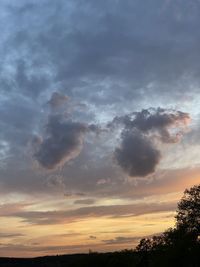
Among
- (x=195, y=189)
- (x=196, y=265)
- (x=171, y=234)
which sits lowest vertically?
(x=196, y=265)

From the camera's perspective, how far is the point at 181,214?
91562 millimetres

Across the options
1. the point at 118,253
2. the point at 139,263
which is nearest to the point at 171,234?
the point at 139,263

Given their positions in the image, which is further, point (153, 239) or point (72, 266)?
point (72, 266)

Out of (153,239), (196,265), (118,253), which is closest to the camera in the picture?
(196,265)

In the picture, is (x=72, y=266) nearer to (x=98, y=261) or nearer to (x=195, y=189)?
(x=98, y=261)

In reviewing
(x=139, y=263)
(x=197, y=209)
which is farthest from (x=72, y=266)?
(x=197, y=209)

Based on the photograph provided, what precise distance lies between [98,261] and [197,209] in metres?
→ 67.3

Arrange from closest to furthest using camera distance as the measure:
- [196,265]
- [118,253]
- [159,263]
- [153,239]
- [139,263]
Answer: [196,265] < [159,263] < [153,239] < [139,263] < [118,253]

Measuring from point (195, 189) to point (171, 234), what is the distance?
374 inches

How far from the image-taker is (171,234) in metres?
95.2

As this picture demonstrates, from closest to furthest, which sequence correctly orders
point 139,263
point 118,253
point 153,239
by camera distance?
point 153,239 < point 139,263 < point 118,253

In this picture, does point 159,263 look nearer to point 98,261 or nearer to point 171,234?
point 171,234

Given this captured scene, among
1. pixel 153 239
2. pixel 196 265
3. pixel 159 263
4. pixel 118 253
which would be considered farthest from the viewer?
pixel 118 253

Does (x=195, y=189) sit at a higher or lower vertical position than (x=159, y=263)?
higher
